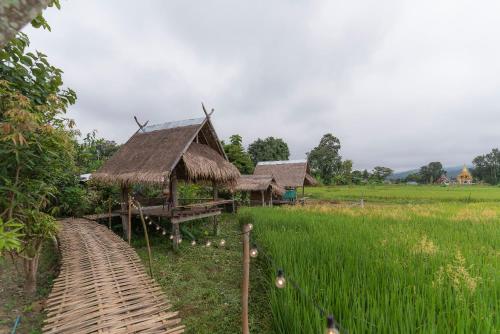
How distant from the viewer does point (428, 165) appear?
209 ft

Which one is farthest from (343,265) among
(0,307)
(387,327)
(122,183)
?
(122,183)

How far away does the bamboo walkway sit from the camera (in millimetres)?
2471

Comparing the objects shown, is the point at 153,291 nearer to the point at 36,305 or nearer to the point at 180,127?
the point at 36,305

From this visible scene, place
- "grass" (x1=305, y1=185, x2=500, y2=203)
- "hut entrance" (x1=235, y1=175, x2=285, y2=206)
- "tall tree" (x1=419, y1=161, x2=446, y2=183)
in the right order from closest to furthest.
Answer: "hut entrance" (x1=235, y1=175, x2=285, y2=206), "grass" (x1=305, y1=185, x2=500, y2=203), "tall tree" (x1=419, y1=161, x2=446, y2=183)

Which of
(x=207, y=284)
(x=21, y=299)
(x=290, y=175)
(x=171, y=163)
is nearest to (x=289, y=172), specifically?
(x=290, y=175)

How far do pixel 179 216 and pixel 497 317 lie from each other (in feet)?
18.9

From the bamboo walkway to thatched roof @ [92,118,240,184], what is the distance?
2.13 meters

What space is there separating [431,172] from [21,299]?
74607 mm

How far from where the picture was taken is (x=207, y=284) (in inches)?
177

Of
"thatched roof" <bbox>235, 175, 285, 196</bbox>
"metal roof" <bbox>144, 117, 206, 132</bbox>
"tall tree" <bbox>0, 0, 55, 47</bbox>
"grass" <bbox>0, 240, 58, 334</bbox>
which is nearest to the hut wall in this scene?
"thatched roof" <bbox>235, 175, 285, 196</bbox>

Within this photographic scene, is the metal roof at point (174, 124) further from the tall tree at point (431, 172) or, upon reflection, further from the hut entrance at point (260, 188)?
the tall tree at point (431, 172)

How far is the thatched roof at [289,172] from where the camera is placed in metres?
18.2

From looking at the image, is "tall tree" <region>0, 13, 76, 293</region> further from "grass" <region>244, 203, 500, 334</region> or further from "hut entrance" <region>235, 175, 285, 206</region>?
"hut entrance" <region>235, 175, 285, 206</region>

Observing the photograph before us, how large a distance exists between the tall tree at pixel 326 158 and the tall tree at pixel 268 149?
7321 millimetres
